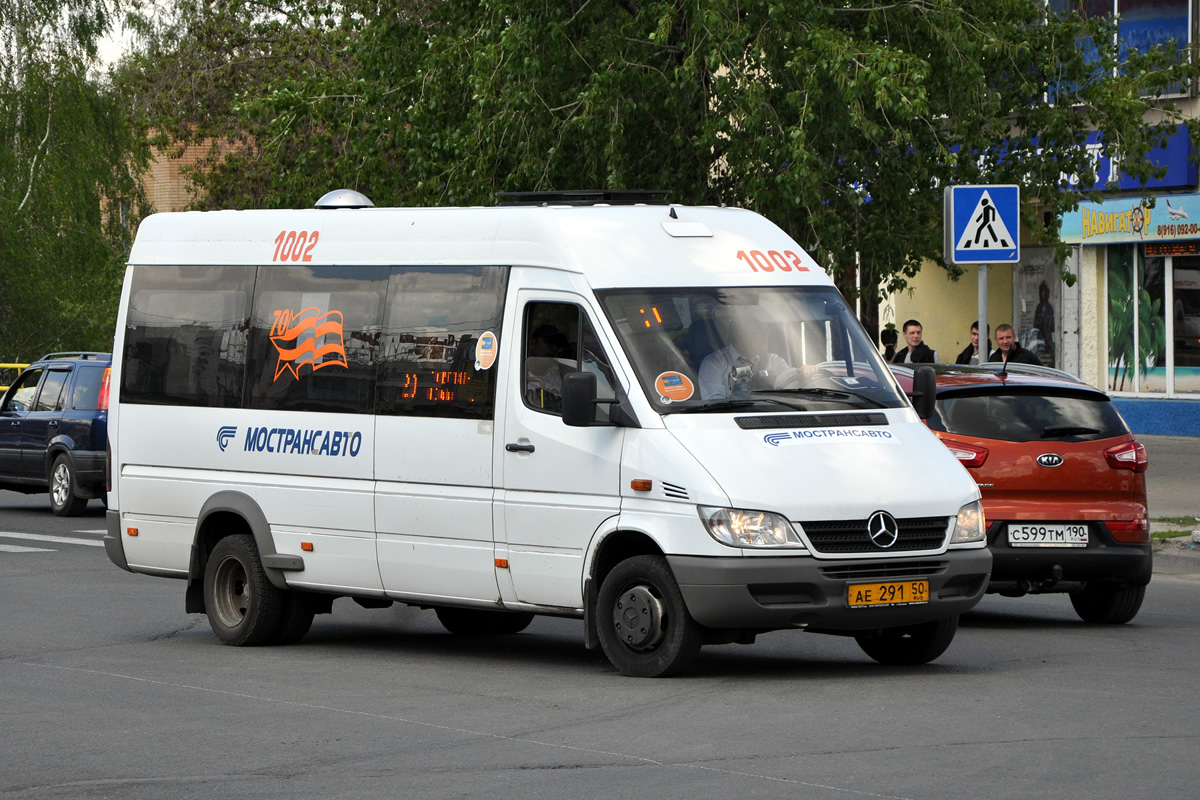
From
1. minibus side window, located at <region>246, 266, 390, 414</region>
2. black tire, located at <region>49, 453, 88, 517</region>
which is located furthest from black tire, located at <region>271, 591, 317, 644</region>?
black tire, located at <region>49, 453, 88, 517</region>

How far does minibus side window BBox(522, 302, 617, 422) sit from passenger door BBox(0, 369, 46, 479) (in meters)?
14.4

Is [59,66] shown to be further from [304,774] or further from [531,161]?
[304,774]

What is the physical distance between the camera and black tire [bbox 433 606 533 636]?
1220 cm

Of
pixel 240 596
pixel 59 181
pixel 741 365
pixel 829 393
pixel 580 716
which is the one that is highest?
pixel 59 181

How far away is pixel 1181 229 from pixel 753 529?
19646mm

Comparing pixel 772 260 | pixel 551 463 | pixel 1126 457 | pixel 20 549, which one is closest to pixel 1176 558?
pixel 1126 457

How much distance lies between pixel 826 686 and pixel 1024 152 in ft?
47.7

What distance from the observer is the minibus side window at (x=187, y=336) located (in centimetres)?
1179

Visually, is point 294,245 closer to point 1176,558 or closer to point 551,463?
point 551,463

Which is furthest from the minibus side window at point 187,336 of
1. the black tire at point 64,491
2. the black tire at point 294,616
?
the black tire at point 64,491

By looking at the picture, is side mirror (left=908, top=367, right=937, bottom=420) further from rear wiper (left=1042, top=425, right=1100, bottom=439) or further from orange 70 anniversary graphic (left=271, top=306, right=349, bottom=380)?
orange 70 anniversary graphic (left=271, top=306, right=349, bottom=380)

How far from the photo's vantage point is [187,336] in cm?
1207

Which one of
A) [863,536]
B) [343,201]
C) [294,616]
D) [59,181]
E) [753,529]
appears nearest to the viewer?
[753,529]

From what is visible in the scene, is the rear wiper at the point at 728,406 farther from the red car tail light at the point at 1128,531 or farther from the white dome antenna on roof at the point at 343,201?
the white dome antenna on roof at the point at 343,201
